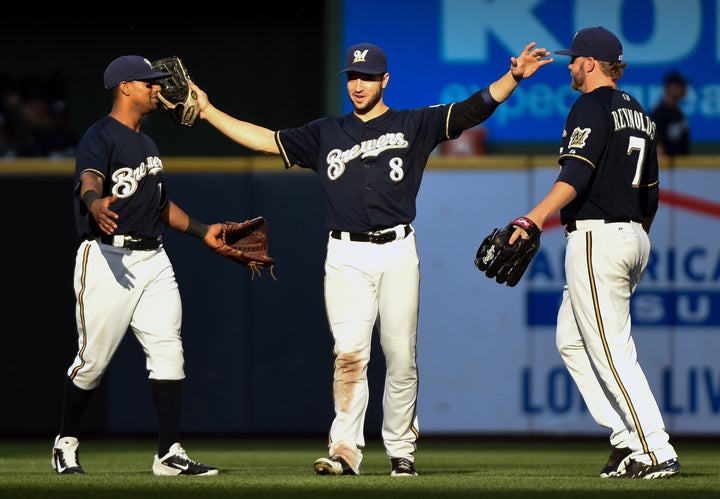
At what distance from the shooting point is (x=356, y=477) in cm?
588

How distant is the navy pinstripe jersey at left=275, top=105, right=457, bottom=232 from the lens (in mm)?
6137

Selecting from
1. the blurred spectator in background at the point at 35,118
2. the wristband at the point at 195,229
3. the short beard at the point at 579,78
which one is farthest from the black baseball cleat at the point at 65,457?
the blurred spectator in background at the point at 35,118

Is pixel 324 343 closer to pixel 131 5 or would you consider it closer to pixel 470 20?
pixel 470 20

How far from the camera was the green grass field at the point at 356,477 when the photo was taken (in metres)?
5.23

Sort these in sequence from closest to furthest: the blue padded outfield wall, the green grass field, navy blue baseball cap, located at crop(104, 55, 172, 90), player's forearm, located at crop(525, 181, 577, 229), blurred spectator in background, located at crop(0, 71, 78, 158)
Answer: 1. the green grass field
2. player's forearm, located at crop(525, 181, 577, 229)
3. navy blue baseball cap, located at crop(104, 55, 172, 90)
4. blurred spectator in background, located at crop(0, 71, 78, 158)
5. the blue padded outfield wall

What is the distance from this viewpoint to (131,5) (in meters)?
12.7

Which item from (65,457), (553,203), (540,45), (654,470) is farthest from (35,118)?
(654,470)

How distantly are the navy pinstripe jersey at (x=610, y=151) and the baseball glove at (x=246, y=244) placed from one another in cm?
169

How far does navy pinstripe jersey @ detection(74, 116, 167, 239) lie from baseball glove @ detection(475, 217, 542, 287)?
1.62 m

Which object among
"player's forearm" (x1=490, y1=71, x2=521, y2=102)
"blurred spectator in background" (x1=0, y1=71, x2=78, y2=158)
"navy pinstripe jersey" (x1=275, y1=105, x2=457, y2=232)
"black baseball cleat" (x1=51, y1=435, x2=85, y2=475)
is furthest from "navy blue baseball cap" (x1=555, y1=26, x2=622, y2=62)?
"blurred spectator in background" (x1=0, y1=71, x2=78, y2=158)

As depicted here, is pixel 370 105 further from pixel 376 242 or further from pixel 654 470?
pixel 654 470

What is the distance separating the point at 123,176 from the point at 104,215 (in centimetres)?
57

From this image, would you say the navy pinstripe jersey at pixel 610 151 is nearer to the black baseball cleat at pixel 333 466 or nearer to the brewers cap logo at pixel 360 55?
the brewers cap logo at pixel 360 55

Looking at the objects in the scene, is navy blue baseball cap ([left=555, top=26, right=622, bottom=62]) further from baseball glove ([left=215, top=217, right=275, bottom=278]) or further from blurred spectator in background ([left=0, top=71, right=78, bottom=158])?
blurred spectator in background ([left=0, top=71, right=78, bottom=158])
